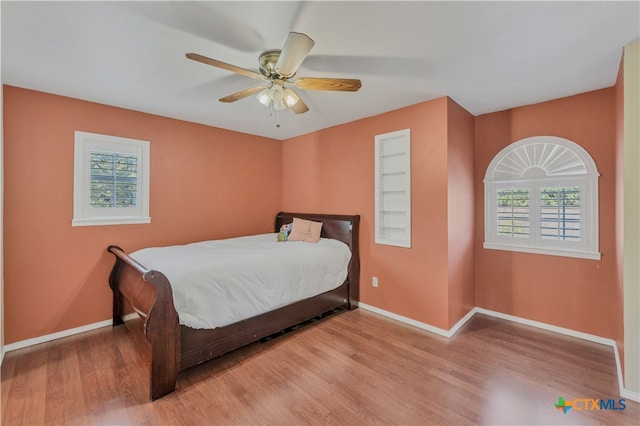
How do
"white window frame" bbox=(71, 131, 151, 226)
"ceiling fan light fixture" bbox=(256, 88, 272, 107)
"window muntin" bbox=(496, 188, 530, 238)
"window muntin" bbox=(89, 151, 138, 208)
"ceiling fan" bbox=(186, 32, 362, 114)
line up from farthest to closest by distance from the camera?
"window muntin" bbox=(496, 188, 530, 238) → "window muntin" bbox=(89, 151, 138, 208) → "white window frame" bbox=(71, 131, 151, 226) → "ceiling fan light fixture" bbox=(256, 88, 272, 107) → "ceiling fan" bbox=(186, 32, 362, 114)

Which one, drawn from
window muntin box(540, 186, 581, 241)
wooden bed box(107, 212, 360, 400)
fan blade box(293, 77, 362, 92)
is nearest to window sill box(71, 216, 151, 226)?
wooden bed box(107, 212, 360, 400)

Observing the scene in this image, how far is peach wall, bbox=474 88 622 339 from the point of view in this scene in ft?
8.77

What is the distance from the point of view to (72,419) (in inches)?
69.3

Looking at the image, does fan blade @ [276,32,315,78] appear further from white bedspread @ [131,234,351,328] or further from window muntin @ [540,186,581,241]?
window muntin @ [540,186,581,241]

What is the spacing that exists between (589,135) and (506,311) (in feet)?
6.77

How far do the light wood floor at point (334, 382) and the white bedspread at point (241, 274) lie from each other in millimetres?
462

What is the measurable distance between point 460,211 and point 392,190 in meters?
0.79

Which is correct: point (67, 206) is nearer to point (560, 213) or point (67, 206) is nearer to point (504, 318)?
point (504, 318)

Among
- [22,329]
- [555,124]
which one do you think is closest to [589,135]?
[555,124]

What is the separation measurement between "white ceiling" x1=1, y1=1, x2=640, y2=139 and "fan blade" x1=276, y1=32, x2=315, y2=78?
201 mm

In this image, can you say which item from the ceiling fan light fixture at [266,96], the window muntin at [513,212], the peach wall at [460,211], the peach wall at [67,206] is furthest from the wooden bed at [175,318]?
the window muntin at [513,212]

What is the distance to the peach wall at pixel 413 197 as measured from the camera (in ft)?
9.60

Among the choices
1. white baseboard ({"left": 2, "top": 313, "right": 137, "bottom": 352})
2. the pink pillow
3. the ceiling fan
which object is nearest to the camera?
the ceiling fan

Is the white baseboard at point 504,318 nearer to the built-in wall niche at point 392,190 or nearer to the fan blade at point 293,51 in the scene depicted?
the built-in wall niche at point 392,190
